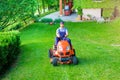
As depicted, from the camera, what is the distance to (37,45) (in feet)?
68.6

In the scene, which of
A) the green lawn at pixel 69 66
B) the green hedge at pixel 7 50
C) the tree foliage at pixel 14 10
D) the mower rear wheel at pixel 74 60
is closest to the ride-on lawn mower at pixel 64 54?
the mower rear wheel at pixel 74 60

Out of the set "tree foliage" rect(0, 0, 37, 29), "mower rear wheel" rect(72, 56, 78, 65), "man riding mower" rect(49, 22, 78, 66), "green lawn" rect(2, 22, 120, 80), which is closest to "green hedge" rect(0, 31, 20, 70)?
"green lawn" rect(2, 22, 120, 80)

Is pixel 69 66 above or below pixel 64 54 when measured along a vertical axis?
below

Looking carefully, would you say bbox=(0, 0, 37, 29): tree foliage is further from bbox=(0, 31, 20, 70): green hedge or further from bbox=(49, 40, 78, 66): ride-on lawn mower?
bbox=(49, 40, 78, 66): ride-on lawn mower

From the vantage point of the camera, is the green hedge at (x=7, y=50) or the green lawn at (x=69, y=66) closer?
the green lawn at (x=69, y=66)

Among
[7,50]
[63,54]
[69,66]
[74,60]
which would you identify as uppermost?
[7,50]

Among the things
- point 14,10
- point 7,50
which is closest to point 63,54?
point 7,50

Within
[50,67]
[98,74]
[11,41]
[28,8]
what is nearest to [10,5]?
[28,8]

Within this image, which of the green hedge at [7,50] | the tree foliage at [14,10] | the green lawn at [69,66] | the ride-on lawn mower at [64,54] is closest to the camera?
the green lawn at [69,66]

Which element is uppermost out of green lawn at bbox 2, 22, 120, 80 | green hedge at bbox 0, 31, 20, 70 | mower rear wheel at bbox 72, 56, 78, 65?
green hedge at bbox 0, 31, 20, 70

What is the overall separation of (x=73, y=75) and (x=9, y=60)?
3.62 m

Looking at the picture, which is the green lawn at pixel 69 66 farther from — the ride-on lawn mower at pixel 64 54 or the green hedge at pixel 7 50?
the green hedge at pixel 7 50

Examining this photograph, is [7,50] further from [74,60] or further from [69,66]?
[74,60]

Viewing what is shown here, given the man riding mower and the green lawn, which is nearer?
the green lawn
